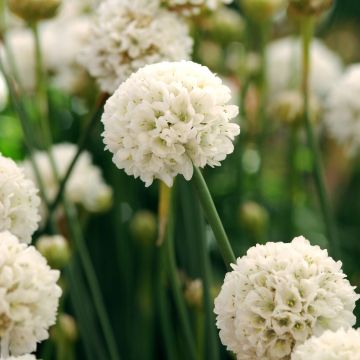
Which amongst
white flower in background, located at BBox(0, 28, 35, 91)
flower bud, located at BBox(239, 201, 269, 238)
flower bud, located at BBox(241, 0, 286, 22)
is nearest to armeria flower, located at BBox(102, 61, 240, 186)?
flower bud, located at BBox(239, 201, 269, 238)

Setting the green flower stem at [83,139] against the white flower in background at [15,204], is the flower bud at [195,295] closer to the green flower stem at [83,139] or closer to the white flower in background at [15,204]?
the green flower stem at [83,139]

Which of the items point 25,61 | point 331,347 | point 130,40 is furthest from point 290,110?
point 331,347

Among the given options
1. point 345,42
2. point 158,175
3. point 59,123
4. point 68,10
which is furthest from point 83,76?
point 345,42

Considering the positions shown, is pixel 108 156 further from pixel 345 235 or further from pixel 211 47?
pixel 345 235

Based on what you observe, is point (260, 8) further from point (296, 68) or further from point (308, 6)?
point (296, 68)

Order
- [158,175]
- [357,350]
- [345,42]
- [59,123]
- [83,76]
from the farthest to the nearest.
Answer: [345,42] → [59,123] → [83,76] → [158,175] → [357,350]

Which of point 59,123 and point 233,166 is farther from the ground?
point 59,123
